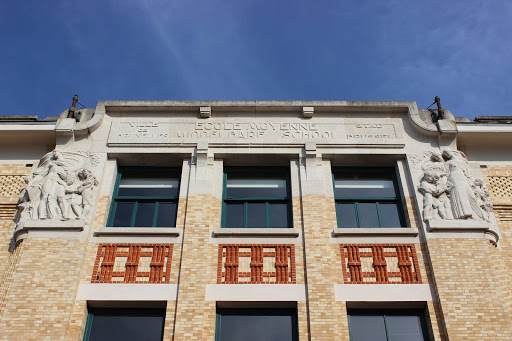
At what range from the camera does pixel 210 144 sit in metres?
15.5

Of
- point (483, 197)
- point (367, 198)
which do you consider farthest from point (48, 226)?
point (483, 197)

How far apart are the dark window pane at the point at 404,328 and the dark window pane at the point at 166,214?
19.7ft

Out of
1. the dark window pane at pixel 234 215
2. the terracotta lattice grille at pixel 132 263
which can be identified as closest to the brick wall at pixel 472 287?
the dark window pane at pixel 234 215

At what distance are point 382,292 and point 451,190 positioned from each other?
3.63 m

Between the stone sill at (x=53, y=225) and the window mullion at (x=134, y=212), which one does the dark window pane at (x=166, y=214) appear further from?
the stone sill at (x=53, y=225)

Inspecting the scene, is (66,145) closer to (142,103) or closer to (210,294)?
(142,103)

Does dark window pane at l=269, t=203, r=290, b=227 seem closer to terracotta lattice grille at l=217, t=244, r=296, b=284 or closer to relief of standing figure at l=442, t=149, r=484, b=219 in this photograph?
terracotta lattice grille at l=217, t=244, r=296, b=284

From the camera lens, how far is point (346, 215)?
1461cm

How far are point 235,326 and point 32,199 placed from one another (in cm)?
633

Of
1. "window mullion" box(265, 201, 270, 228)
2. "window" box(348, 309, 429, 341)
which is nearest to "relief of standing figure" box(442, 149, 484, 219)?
"window" box(348, 309, 429, 341)

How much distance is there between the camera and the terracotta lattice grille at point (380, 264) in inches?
508

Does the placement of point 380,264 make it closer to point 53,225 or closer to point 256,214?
point 256,214

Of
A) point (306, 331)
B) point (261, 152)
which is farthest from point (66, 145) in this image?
point (306, 331)

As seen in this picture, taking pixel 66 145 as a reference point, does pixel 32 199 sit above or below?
below
